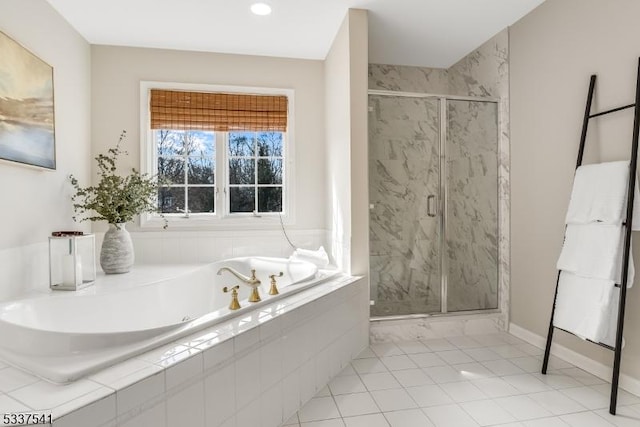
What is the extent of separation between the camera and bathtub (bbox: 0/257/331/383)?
4.02 feet

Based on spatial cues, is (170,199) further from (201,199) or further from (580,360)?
(580,360)

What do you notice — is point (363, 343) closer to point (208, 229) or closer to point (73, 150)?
point (208, 229)

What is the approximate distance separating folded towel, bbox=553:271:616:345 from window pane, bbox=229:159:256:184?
2.51m

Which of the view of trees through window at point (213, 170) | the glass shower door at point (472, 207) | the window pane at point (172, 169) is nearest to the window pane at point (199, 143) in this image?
the view of trees through window at point (213, 170)

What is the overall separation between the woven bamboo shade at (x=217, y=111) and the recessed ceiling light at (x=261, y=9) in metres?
0.82

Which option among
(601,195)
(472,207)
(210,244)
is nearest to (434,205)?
(472,207)

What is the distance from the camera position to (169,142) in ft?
10.9

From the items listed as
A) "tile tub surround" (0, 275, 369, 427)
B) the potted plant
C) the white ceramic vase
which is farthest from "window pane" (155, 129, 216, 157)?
"tile tub surround" (0, 275, 369, 427)

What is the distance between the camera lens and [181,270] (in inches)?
113

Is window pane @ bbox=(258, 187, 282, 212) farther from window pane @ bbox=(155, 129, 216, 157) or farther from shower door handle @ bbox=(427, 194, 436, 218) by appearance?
shower door handle @ bbox=(427, 194, 436, 218)

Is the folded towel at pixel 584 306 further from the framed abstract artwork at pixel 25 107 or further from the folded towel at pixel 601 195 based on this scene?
the framed abstract artwork at pixel 25 107

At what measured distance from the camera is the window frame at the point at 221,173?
3223 millimetres

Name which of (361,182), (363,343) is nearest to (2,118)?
(361,182)

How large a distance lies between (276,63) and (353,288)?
2.16 metres
